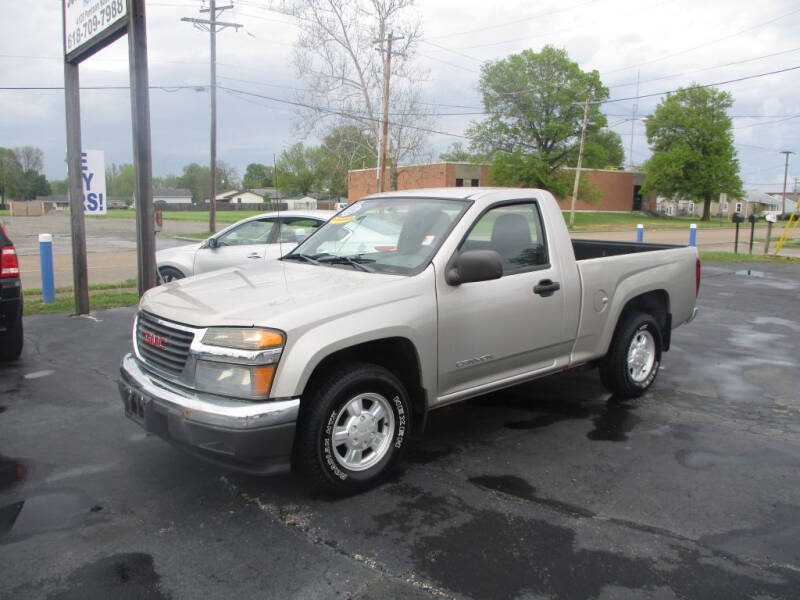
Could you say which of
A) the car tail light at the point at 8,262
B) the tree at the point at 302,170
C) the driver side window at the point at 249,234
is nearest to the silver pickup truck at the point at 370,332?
the car tail light at the point at 8,262

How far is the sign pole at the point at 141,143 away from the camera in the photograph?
26.0 ft

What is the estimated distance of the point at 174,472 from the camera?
4.21m

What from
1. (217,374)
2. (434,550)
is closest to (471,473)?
(434,550)

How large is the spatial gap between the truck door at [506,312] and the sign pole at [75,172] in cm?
681

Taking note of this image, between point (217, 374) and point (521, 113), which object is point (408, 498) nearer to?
point (217, 374)

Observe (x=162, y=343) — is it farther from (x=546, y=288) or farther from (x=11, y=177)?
(x=11, y=177)

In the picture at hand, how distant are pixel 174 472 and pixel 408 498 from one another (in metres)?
1.53

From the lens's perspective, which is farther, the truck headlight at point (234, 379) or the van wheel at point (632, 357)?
the van wheel at point (632, 357)

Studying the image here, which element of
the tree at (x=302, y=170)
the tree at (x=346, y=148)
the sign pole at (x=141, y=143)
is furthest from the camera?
the tree at (x=302, y=170)

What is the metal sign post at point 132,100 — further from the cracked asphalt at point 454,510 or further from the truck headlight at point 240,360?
the truck headlight at point 240,360

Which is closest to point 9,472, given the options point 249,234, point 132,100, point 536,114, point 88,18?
point 132,100

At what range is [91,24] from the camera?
343 inches

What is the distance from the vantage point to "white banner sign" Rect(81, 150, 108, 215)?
9.36 meters

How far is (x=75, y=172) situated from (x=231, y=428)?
736 cm
